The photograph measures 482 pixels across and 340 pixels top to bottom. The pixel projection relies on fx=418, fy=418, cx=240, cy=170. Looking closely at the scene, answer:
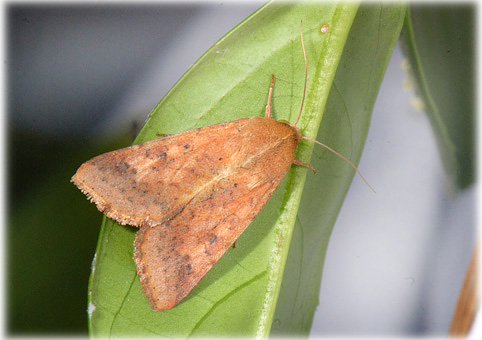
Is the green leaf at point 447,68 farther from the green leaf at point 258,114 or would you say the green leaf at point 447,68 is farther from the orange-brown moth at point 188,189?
the orange-brown moth at point 188,189

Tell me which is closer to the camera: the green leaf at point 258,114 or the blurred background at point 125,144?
the green leaf at point 258,114

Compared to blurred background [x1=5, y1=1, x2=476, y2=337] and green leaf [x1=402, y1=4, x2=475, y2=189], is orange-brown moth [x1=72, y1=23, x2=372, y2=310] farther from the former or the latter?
green leaf [x1=402, y1=4, x2=475, y2=189]

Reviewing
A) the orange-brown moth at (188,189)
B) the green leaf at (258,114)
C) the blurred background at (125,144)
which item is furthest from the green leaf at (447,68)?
the orange-brown moth at (188,189)

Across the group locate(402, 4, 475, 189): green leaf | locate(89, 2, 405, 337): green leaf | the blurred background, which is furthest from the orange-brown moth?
locate(402, 4, 475, 189): green leaf

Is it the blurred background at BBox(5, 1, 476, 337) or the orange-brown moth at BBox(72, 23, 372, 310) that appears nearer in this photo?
the orange-brown moth at BBox(72, 23, 372, 310)

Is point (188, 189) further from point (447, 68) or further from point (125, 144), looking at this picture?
point (447, 68)

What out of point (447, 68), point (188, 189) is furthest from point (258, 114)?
point (447, 68)
